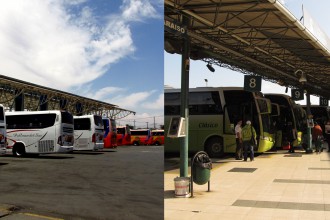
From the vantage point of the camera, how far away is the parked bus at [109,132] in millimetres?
2996

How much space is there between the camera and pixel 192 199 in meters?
7.38

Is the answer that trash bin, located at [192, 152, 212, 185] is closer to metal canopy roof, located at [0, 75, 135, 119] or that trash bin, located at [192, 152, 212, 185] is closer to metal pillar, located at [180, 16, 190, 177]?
metal pillar, located at [180, 16, 190, 177]

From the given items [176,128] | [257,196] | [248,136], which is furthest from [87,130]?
[248,136]

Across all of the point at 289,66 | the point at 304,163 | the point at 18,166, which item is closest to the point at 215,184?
the point at 304,163

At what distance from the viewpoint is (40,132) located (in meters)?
3.38

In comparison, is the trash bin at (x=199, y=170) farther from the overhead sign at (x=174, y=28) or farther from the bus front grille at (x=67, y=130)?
the bus front grille at (x=67, y=130)

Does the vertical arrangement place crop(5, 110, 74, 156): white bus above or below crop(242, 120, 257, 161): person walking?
above

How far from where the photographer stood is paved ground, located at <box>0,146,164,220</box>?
9.65ft

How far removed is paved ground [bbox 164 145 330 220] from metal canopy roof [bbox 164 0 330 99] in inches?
104

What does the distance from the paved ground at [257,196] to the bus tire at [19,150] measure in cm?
326

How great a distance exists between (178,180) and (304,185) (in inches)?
131

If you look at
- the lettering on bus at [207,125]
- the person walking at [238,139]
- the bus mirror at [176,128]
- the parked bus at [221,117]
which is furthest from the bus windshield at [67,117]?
the lettering on bus at [207,125]

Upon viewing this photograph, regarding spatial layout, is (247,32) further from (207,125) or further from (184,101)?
(184,101)

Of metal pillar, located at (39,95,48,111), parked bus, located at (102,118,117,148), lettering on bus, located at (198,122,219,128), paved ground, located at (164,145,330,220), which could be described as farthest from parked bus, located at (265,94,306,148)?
metal pillar, located at (39,95,48,111)
